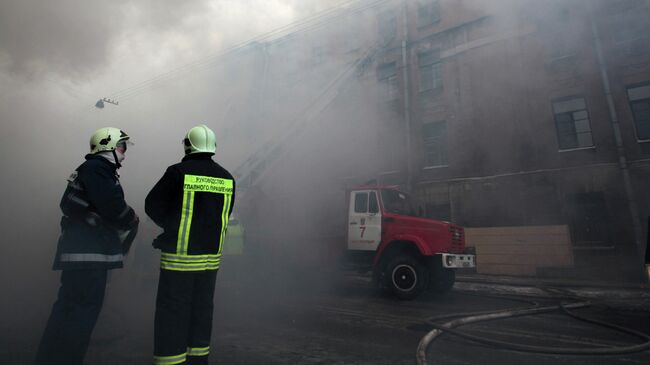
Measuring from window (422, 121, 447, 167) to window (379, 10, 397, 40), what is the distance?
147 inches

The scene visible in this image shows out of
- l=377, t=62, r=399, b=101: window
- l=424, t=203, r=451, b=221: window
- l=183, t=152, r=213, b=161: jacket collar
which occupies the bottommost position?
l=183, t=152, r=213, b=161: jacket collar

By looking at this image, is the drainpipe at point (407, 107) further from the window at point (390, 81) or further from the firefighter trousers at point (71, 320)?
the firefighter trousers at point (71, 320)

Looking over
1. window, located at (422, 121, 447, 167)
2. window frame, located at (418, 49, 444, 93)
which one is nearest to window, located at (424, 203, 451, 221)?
window, located at (422, 121, 447, 167)

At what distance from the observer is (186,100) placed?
31.6ft

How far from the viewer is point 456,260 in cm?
507

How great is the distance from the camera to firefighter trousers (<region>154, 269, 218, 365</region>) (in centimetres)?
161

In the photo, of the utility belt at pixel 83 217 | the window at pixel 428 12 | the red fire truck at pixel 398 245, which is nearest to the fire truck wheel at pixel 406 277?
the red fire truck at pixel 398 245

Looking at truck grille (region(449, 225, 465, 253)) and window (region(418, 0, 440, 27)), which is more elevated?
window (region(418, 0, 440, 27))

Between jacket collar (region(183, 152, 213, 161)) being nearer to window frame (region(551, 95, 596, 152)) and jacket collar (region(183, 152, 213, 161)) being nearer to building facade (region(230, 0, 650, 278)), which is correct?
building facade (region(230, 0, 650, 278))

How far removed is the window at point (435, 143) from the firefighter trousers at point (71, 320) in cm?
1193

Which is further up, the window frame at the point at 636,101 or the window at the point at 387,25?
the window at the point at 387,25

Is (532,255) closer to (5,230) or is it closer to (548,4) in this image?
(548,4)

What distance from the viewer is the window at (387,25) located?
10133 mm

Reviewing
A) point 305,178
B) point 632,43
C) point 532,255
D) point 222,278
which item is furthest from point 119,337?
point 632,43
